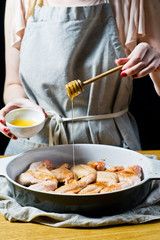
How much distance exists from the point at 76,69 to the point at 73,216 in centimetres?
66

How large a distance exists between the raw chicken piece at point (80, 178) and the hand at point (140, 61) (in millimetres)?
348

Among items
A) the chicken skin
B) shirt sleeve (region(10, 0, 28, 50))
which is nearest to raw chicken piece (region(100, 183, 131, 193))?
the chicken skin

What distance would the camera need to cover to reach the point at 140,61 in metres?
1.13

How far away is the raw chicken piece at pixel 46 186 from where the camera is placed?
3.38 ft

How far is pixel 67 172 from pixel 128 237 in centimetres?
38

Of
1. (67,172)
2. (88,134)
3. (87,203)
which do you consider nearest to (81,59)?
(88,134)

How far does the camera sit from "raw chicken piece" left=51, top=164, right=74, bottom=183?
1.13 meters

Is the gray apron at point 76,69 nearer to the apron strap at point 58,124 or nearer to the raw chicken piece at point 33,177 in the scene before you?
the apron strap at point 58,124

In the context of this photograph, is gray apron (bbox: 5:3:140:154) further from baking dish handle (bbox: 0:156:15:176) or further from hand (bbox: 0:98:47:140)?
baking dish handle (bbox: 0:156:15:176)

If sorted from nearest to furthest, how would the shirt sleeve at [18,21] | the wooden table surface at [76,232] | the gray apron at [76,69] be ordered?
the wooden table surface at [76,232], the gray apron at [76,69], the shirt sleeve at [18,21]

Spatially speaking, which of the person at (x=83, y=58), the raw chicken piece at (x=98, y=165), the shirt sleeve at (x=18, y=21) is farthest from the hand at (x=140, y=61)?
the shirt sleeve at (x=18, y=21)

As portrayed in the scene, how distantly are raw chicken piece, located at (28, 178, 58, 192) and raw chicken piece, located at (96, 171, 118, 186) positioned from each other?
6.0 inches

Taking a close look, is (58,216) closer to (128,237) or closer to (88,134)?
(128,237)

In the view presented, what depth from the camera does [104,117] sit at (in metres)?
1.40
